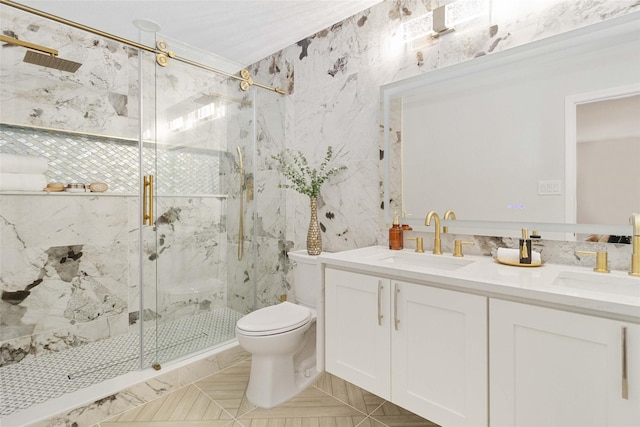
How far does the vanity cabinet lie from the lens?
1.18 metres

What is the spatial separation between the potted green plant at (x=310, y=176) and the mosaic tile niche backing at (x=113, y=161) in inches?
20.4

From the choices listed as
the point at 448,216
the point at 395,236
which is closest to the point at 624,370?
the point at 448,216

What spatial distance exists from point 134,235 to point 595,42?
3.11m

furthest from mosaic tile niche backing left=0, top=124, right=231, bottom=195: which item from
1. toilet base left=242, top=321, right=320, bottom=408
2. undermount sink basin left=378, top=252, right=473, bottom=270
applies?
undermount sink basin left=378, top=252, right=473, bottom=270

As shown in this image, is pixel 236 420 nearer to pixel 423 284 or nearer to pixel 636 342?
pixel 423 284

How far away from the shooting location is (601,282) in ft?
4.06

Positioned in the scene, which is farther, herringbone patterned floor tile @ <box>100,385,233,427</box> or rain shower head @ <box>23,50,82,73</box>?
rain shower head @ <box>23,50,82,73</box>

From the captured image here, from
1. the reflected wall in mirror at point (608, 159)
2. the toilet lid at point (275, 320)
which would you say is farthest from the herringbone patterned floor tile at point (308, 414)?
the reflected wall in mirror at point (608, 159)

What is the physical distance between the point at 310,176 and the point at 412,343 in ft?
4.92

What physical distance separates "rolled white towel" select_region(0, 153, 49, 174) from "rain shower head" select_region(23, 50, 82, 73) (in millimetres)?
618

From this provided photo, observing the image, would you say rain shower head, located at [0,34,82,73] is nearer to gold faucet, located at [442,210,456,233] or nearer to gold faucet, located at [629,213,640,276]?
gold faucet, located at [442,210,456,233]

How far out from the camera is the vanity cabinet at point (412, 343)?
1.18m

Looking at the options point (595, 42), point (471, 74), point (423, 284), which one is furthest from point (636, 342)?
point (471, 74)

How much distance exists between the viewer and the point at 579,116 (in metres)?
1.38
